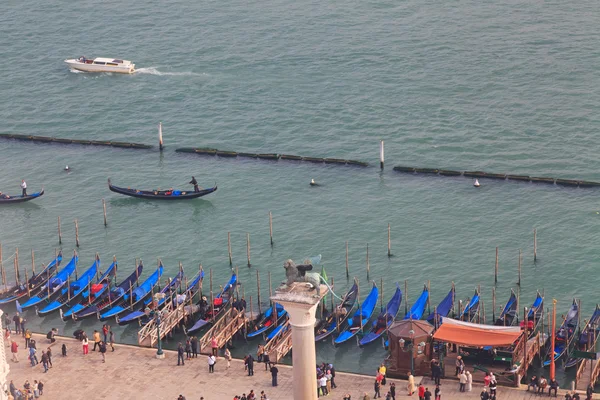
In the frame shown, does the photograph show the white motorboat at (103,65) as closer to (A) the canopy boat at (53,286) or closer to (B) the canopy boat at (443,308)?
(A) the canopy boat at (53,286)

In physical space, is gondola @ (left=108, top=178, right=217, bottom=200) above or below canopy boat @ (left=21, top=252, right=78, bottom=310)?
above

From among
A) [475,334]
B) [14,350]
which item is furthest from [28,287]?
[475,334]

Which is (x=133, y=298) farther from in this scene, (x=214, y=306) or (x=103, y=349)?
(x=103, y=349)

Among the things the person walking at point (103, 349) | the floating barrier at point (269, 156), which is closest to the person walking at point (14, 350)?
the person walking at point (103, 349)

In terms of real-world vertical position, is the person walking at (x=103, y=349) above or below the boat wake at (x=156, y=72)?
below

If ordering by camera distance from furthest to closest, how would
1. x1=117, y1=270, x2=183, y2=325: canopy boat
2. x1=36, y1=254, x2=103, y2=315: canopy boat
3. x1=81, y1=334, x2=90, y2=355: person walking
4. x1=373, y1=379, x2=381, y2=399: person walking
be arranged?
x1=36, y1=254, x2=103, y2=315: canopy boat, x1=117, y1=270, x2=183, y2=325: canopy boat, x1=81, y1=334, x2=90, y2=355: person walking, x1=373, y1=379, x2=381, y2=399: person walking

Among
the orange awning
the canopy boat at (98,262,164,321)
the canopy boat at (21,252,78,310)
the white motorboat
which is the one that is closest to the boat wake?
the white motorboat

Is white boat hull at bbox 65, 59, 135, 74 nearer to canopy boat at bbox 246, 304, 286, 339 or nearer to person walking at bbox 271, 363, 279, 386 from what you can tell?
canopy boat at bbox 246, 304, 286, 339
